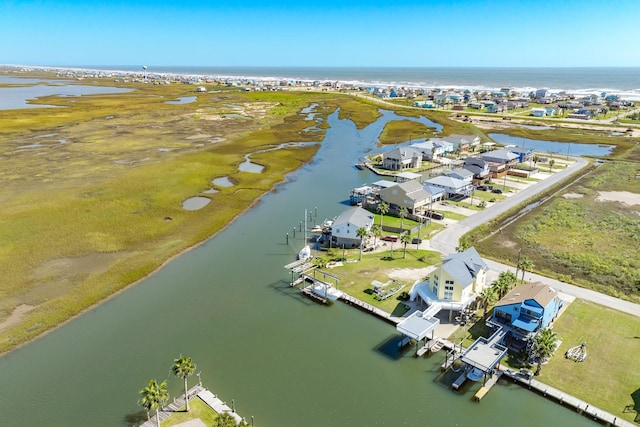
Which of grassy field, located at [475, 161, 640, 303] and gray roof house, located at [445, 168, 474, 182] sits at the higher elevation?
gray roof house, located at [445, 168, 474, 182]

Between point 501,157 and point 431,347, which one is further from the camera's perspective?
point 501,157

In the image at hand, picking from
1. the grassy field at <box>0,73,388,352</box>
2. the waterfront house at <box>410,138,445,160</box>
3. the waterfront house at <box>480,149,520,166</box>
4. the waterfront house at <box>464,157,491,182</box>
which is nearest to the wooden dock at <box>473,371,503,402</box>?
the grassy field at <box>0,73,388,352</box>

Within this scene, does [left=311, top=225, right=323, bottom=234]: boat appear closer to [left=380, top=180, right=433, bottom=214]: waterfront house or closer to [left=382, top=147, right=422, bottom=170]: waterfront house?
[left=380, top=180, right=433, bottom=214]: waterfront house

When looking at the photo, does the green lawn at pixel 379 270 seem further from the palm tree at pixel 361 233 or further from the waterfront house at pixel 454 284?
the waterfront house at pixel 454 284

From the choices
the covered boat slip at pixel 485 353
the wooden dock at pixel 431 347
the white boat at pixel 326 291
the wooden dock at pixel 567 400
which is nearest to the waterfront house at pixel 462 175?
the white boat at pixel 326 291

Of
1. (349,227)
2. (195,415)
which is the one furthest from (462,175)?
(195,415)

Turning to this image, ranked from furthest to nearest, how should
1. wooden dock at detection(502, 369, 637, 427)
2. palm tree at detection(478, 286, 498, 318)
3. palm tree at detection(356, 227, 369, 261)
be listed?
1. palm tree at detection(356, 227, 369, 261)
2. palm tree at detection(478, 286, 498, 318)
3. wooden dock at detection(502, 369, 637, 427)

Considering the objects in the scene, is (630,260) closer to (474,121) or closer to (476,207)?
(476,207)

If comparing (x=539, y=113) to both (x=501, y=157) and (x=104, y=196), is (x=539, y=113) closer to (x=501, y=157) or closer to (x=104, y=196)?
(x=501, y=157)
